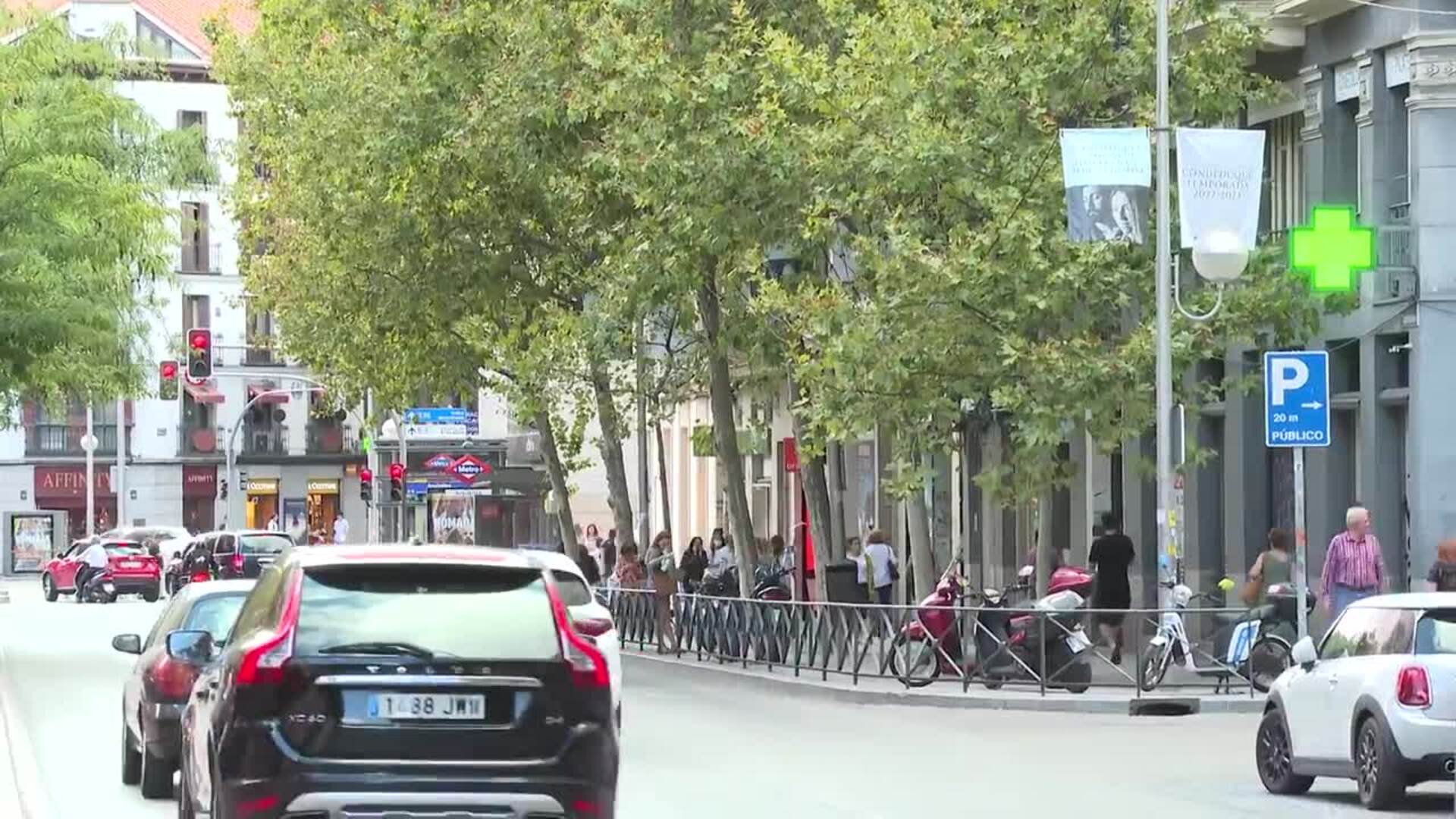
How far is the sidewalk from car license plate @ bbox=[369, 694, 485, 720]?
1656cm

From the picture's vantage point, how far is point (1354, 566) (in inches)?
1100

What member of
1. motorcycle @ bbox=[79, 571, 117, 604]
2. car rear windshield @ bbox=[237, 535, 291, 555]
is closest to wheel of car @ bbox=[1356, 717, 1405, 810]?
car rear windshield @ bbox=[237, 535, 291, 555]

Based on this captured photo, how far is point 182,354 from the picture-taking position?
306 ft

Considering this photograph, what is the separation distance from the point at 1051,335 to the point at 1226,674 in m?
5.79

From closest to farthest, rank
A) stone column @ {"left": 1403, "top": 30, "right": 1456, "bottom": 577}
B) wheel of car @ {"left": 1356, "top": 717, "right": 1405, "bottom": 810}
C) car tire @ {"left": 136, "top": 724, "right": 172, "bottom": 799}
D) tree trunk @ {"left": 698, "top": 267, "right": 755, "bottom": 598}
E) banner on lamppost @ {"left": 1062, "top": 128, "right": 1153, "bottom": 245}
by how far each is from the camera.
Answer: wheel of car @ {"left": 1356, "top": 717, "right": 1405, "bottom": 810}, car tire @ {"left": 136, "top": 724, "right": 172, "bottom": 799}, banner on lamppost @ {"left": 1062, "top": 128, "right": 1153, "bottom": 245}, stone column @ {"left": 1403, "top": 30, "right": 1456, "bottom": 577}, tree trunk @ {"left": 698, "top": 267, "right": 755, "bottom": 598}

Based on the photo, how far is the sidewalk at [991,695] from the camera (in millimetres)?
29219

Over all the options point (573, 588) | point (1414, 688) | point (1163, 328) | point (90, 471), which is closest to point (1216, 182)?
point (1163, 328)

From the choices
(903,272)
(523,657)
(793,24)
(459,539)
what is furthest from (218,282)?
(523,657)

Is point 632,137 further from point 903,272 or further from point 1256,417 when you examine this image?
point 1256,417

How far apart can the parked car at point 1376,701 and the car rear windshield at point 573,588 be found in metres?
4.74

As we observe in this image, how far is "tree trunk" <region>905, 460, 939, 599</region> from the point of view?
123 feet

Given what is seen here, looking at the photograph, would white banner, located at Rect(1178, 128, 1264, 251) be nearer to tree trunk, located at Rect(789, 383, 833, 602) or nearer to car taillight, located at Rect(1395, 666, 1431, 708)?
car taillight, located at Rect(1395, 666, 1431, 708)

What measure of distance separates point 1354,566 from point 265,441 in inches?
3479

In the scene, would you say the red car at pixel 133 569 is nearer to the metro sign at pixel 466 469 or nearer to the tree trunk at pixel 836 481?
the metro sign at pixel 466 469
